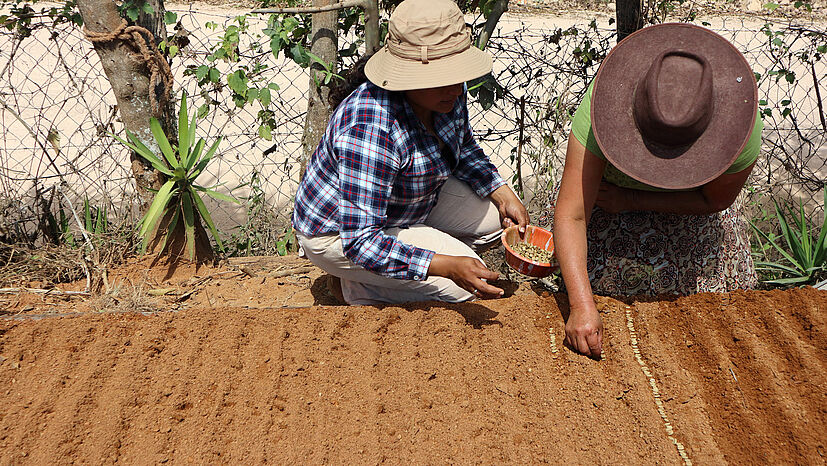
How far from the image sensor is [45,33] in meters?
8.13

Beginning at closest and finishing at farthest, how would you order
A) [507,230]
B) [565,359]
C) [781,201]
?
1. [565,359]
2. [507,230]
3. [781,201]

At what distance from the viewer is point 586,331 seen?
7.68 ft

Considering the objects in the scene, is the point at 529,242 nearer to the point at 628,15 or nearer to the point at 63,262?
the point at 628,15

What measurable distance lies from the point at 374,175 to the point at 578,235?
77cm

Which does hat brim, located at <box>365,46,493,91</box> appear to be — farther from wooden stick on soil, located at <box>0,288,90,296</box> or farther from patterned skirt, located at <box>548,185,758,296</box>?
wooden stick on soil, located at <box>0,288,90,296</box>

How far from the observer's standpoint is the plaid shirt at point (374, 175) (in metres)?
2.32

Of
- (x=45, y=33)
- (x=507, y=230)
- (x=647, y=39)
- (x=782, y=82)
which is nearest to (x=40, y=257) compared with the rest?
(x=507, y=230)

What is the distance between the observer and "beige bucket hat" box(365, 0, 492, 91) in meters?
2.23

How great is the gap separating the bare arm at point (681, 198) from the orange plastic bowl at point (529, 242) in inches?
12.2

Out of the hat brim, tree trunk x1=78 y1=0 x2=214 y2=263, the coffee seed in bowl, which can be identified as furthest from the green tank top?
tree trunk x1=78 y1=0 x2=214 y2=263

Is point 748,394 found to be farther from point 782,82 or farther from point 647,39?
point 782,82

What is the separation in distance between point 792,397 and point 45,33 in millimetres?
8889

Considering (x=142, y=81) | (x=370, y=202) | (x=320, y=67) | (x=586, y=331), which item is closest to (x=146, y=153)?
(x=142, y=81)

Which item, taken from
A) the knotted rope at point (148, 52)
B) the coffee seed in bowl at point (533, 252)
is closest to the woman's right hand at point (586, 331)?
the coffee seed in bowl at point (533, 252)
